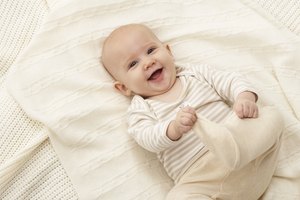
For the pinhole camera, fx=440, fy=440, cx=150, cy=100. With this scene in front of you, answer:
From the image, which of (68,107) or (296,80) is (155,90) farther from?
(296,80)

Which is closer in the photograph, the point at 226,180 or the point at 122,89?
the point at 226,180

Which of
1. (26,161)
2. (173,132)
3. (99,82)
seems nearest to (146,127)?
(173,132)

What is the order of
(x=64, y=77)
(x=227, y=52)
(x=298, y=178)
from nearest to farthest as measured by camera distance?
1. (x=298, y=178)
2. (x=64, y=77)
3. (x=227, y=52)

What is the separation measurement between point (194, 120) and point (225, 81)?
0.26 metres

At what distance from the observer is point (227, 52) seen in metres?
1.35

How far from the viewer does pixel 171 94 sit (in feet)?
4.06

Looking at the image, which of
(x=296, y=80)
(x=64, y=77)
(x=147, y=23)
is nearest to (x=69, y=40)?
(x=64, y=77)

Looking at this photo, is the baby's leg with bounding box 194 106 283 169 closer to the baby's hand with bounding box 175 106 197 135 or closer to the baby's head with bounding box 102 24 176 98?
the baby's hand with bounding box 175 106 197 135

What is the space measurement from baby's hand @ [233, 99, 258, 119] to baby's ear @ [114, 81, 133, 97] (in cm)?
33

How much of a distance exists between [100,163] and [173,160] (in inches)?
7.7

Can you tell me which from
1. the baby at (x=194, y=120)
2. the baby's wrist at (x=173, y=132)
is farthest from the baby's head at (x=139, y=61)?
the baby's wrist at (x=173, y=132)

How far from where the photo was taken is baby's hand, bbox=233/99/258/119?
1046 millimetres

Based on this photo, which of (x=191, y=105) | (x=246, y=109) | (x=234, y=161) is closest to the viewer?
(x=234, y=161)

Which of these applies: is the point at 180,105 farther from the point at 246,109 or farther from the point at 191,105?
the point at 246,109
